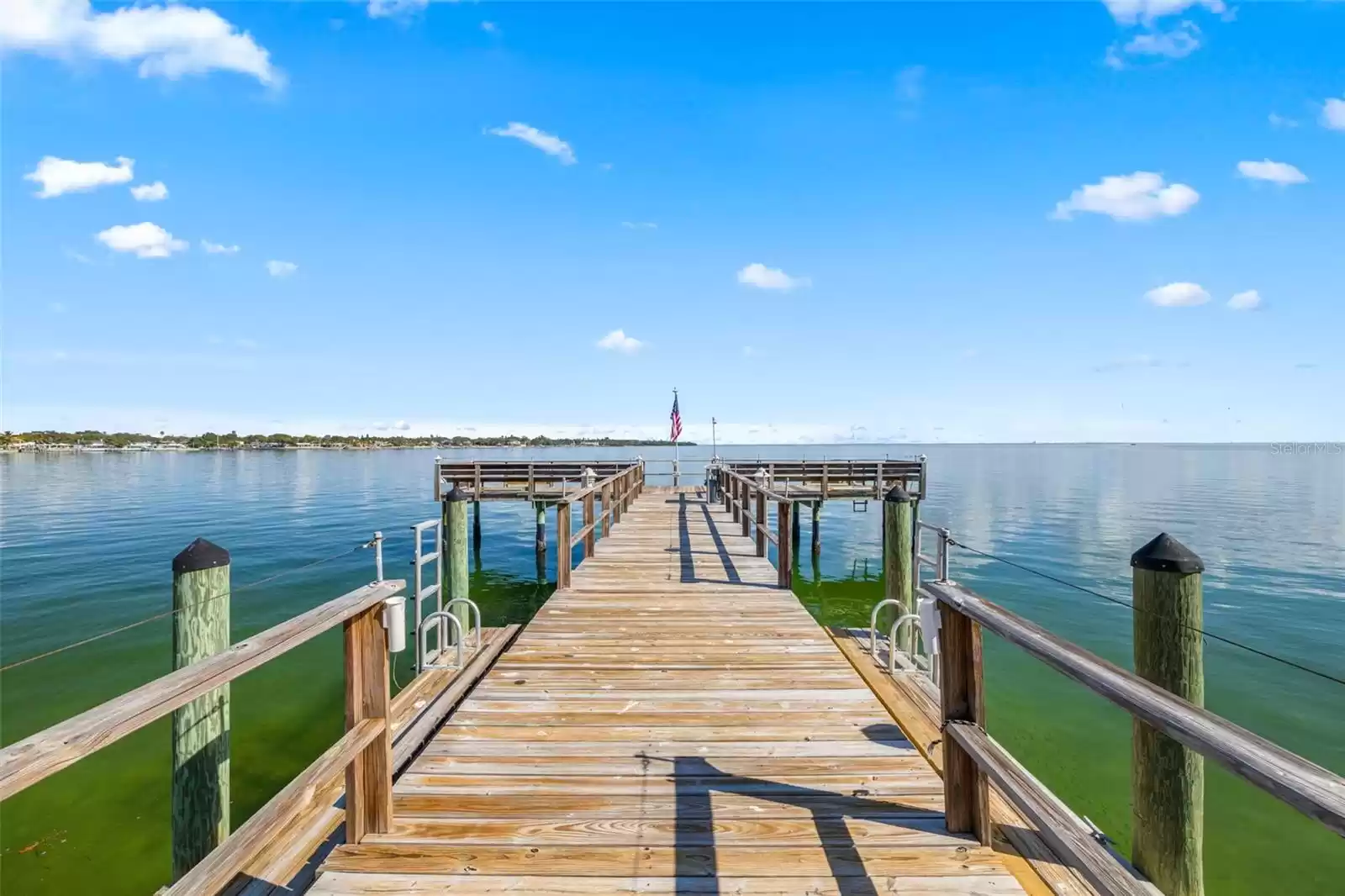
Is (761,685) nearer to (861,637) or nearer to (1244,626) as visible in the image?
(861,637)

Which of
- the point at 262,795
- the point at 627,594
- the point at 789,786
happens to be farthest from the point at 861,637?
the point at 262,795

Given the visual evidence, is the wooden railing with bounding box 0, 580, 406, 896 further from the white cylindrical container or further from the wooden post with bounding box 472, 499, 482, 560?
the wooden post with bounding box 472, 499, 482, 560

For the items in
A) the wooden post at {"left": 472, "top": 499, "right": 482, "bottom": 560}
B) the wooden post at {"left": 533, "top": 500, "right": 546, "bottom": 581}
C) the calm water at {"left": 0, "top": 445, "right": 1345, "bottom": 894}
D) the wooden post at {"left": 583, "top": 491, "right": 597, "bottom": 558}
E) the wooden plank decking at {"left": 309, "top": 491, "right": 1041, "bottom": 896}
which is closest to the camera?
the wooden plank decking at {"left": 309, "top": 491, "right": 1041, "bottom": 896}

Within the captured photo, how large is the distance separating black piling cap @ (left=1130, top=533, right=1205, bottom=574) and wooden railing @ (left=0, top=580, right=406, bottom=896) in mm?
3983

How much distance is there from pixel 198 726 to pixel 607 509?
943cm

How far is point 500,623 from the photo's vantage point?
1422 centimetres

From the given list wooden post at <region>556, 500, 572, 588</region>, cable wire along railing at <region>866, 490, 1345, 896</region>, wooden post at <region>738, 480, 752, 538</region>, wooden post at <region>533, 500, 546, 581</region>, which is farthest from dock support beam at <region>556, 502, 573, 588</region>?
wooden post at <region>533, 500, 546, 581</region>

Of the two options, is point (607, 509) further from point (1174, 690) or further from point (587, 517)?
point (1174, 690)

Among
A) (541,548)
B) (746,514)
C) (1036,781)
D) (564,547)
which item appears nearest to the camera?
(1036,781)

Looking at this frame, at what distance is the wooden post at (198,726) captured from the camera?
12.6ft

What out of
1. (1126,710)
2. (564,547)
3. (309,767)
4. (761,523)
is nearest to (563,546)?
(564,547)

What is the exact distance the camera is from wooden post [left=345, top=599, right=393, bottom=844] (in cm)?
290

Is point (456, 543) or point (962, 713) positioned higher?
point (962, 713)

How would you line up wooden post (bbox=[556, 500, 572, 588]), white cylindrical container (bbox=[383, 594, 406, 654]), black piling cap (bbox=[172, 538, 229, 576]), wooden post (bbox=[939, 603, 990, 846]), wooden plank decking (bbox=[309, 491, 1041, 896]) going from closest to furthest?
1. wooden plank decking (bbox=[309, 491, 1041, 896])
2. wooden post (bbox=[939, 603, 990, 846])
3. black piling cap (bbox=[172, 538, 229, 576])
4. white cylindrical container (bbox=[383, 594, 406, 654])
5. wooden post (bbox=[556, 500, 572, 588])
